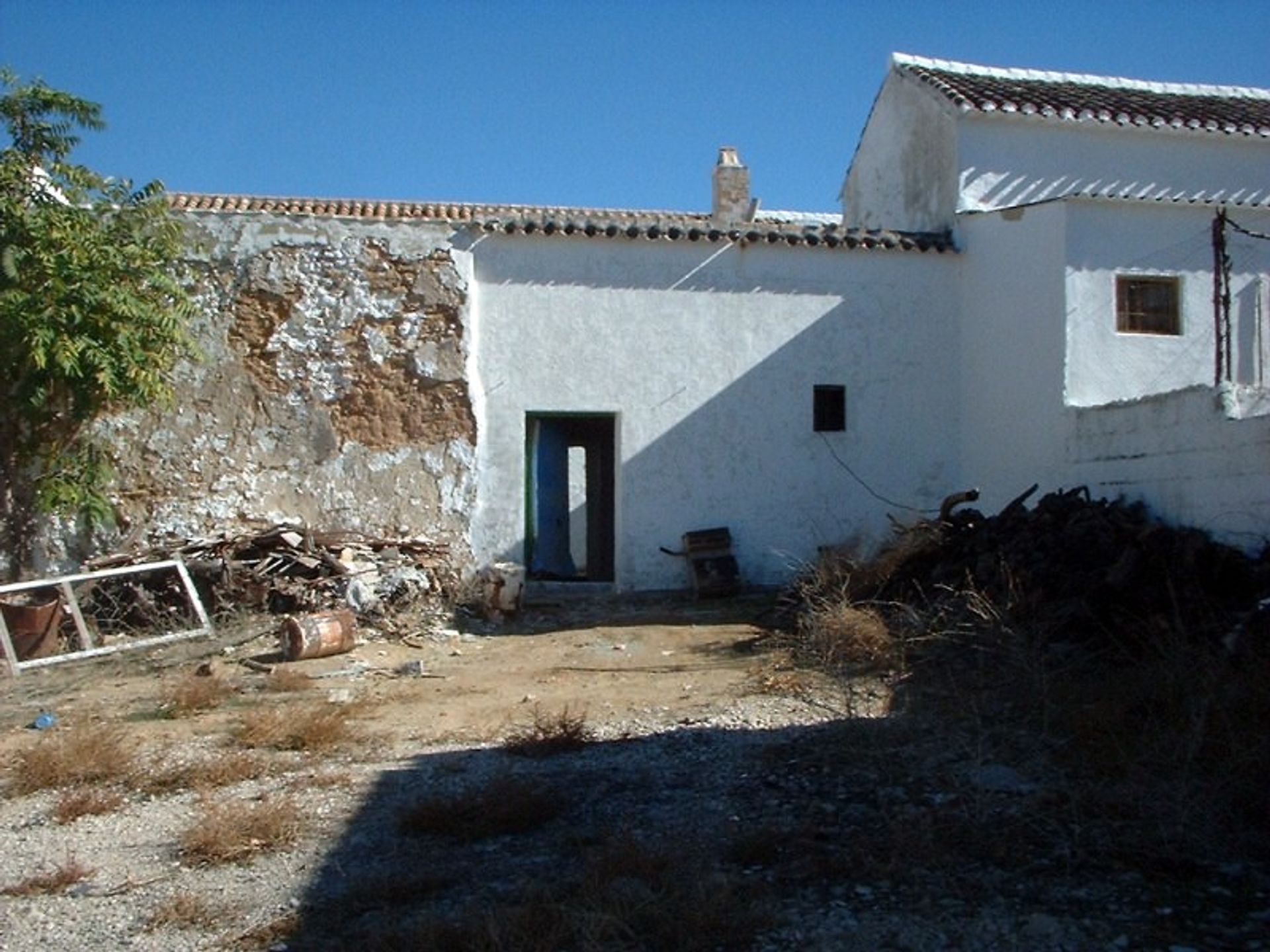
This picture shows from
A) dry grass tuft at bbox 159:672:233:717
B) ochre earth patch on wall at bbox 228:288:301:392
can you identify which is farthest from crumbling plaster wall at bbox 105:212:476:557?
dry grass tuft at bbox 159:672:233:717

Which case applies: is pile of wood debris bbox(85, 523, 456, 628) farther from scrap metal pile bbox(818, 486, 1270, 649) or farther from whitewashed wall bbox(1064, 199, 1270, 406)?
whitewashed wall bbox(1064, 199, 1270, 406)

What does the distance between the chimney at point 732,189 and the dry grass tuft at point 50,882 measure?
15.8m

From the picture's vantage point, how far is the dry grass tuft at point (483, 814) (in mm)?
5367

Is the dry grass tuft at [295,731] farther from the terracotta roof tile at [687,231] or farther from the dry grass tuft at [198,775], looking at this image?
the terracotta roof tile at [687,231]

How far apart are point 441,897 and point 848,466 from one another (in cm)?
940

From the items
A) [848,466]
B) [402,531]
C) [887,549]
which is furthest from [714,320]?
[402,531]

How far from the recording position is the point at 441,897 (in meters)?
4.62

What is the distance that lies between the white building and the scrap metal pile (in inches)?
48.2

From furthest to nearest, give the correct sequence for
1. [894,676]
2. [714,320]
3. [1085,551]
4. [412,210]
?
[412,210]
[714,320]
[1085,551]
[894,676]

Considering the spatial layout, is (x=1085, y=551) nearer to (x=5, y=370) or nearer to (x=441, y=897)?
(x=441, y=897)

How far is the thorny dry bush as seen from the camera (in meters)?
5.00

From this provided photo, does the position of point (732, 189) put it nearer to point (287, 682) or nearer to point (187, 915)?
point (287, 682)

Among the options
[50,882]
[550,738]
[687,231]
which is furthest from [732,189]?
[50,882]

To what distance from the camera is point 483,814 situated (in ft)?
17.9
